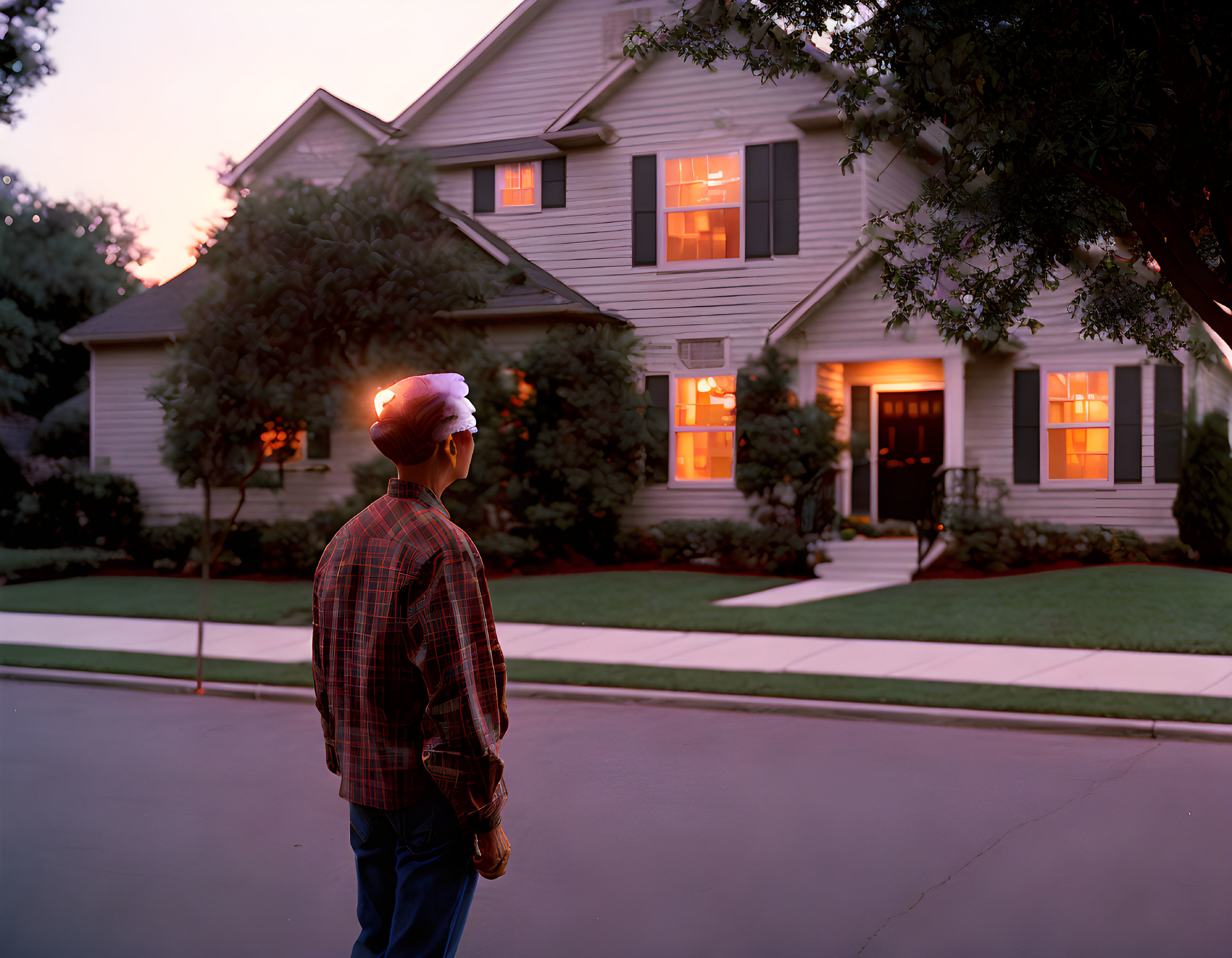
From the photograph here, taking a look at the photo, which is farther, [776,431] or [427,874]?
[776,431]

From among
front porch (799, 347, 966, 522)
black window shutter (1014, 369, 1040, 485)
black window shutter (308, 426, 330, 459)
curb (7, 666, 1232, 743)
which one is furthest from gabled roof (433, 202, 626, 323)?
curb (7, 666, 1232, 743)

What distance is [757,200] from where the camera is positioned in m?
20.2

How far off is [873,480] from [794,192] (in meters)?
5.11

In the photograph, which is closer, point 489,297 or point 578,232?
point 489,297

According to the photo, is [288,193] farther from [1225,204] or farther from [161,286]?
[1225,204]

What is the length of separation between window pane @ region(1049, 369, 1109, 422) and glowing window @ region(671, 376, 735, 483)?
5.25 metres

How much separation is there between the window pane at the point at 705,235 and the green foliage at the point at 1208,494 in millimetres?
7947

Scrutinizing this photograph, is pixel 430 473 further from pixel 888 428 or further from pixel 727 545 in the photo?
pixel 888 428

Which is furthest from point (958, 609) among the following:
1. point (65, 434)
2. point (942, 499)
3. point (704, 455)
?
point (65, 434)

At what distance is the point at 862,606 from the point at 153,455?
616 inches

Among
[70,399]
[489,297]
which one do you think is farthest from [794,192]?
[70,399]

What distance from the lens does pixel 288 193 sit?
17484mm

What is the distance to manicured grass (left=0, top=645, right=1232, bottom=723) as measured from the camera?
8.84 meters

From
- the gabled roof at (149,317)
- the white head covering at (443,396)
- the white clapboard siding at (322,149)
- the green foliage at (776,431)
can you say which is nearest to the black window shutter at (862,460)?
the green foliage at (776,431)
